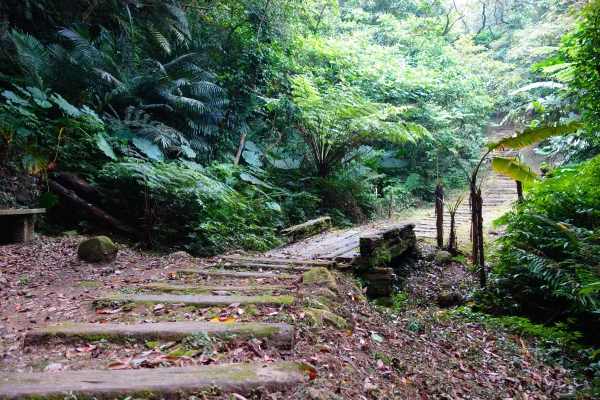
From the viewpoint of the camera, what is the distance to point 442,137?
12.2 m

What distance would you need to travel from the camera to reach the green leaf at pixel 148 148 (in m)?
6.50

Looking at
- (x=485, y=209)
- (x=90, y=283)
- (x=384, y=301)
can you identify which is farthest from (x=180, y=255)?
(x=485, y=209)

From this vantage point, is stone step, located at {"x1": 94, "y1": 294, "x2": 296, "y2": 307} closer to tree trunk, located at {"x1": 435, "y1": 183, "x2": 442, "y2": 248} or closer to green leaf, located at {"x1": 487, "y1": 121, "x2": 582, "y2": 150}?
green leaf, located at {"x1": 487, "y1": 121, "x2": 582, "y2": 150}

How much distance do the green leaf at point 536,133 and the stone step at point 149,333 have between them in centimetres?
399

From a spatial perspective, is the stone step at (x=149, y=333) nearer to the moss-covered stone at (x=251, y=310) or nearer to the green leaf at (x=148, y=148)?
the moss-covered stone at (x=251, y=310)

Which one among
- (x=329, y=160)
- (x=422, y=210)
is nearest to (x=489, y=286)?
(x=329, y=160)

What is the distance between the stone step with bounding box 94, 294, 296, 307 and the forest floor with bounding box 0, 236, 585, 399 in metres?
0.06

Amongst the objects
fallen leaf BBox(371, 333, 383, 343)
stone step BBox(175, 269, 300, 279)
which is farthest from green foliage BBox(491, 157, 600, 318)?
stone step BBox(175, 269, 300, 279)

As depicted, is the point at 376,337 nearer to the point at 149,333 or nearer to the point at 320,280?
the point at 320,280

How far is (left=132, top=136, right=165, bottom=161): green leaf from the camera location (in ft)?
21.3

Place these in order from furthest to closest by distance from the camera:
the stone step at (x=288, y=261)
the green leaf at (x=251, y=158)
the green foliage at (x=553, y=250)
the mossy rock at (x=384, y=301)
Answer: the green leaf at (x=251, y=158) → the mossy rock at (x=384, y=301) → the stone step at (x=288, y=261) → the green foliage at (x=553, y=250)

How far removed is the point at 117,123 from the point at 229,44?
4.23m

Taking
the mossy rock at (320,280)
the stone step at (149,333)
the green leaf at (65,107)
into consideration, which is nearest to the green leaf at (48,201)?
the green leaf at (65,107)

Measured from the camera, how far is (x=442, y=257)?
573 centimetres
